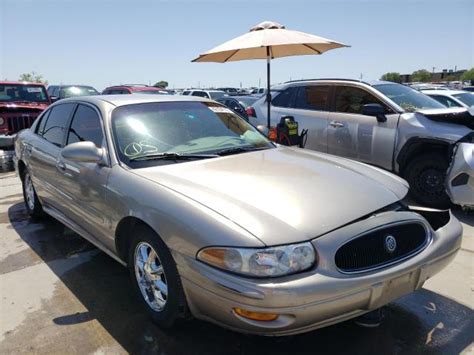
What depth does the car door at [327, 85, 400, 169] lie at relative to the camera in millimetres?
5840

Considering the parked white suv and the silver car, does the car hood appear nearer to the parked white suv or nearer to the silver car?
the silver car

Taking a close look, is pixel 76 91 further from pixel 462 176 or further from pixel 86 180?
pixel 462 176

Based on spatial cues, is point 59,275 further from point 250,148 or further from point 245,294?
point 245,294

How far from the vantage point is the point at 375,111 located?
5.72m

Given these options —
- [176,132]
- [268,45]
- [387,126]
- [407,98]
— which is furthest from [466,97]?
[176,132]

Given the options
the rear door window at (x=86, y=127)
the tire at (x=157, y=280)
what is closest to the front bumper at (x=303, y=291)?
the tire at (x=157, y=280)

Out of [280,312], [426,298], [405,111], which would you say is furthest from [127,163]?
[405,111]

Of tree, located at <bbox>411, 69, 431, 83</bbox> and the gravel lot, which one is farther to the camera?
tree, located at <bbox>411, 69, 431, 83</bbox>

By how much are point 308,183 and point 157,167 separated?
1079 mm

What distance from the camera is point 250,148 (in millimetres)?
3709

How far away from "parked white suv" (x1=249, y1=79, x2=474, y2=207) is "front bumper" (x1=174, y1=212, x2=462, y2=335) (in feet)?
9.52

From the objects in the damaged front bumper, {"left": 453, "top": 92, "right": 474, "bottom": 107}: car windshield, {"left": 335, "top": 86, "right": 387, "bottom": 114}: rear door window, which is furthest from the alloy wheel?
{"left": 453, "top": 92, "right": 474, "bottom": 107}: car windshield

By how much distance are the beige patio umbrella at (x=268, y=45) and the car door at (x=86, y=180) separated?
3104 millimetres

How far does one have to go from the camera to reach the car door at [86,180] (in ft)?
10.9
